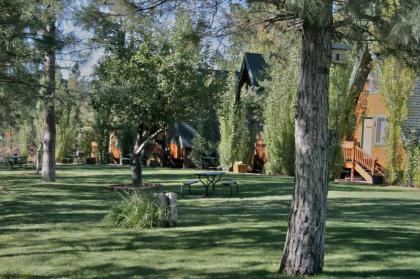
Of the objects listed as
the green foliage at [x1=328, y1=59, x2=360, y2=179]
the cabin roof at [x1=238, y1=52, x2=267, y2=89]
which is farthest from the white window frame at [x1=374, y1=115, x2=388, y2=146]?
the cabin roof at [x1=238, y1=52, x2=267, y2=89]

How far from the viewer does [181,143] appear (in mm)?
36469

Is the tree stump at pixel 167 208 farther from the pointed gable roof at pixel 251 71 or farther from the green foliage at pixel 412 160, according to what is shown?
the pointed gable roof at pixel 251 71

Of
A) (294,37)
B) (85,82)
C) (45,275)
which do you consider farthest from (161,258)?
(85,82)

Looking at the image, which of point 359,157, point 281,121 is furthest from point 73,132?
point 359,157

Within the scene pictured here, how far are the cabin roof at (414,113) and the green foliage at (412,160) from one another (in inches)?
39.0

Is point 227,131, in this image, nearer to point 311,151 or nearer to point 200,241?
point 200,241

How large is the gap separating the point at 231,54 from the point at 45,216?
6.24 meters

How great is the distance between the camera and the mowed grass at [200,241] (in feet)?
25.0

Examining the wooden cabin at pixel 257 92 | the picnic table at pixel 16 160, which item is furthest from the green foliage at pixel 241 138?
the picnic table at pixel 16 160

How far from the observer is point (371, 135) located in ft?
92.2

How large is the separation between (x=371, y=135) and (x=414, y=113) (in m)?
2.42

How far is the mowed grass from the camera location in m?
7.61

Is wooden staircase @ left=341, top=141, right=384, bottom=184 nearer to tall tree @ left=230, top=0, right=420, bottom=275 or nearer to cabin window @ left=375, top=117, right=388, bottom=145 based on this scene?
cabin window @ left=375, top=117, right=388, bottom=145

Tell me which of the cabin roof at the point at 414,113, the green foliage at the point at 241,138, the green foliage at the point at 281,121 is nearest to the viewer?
the cabin roof at the point at 414,113
